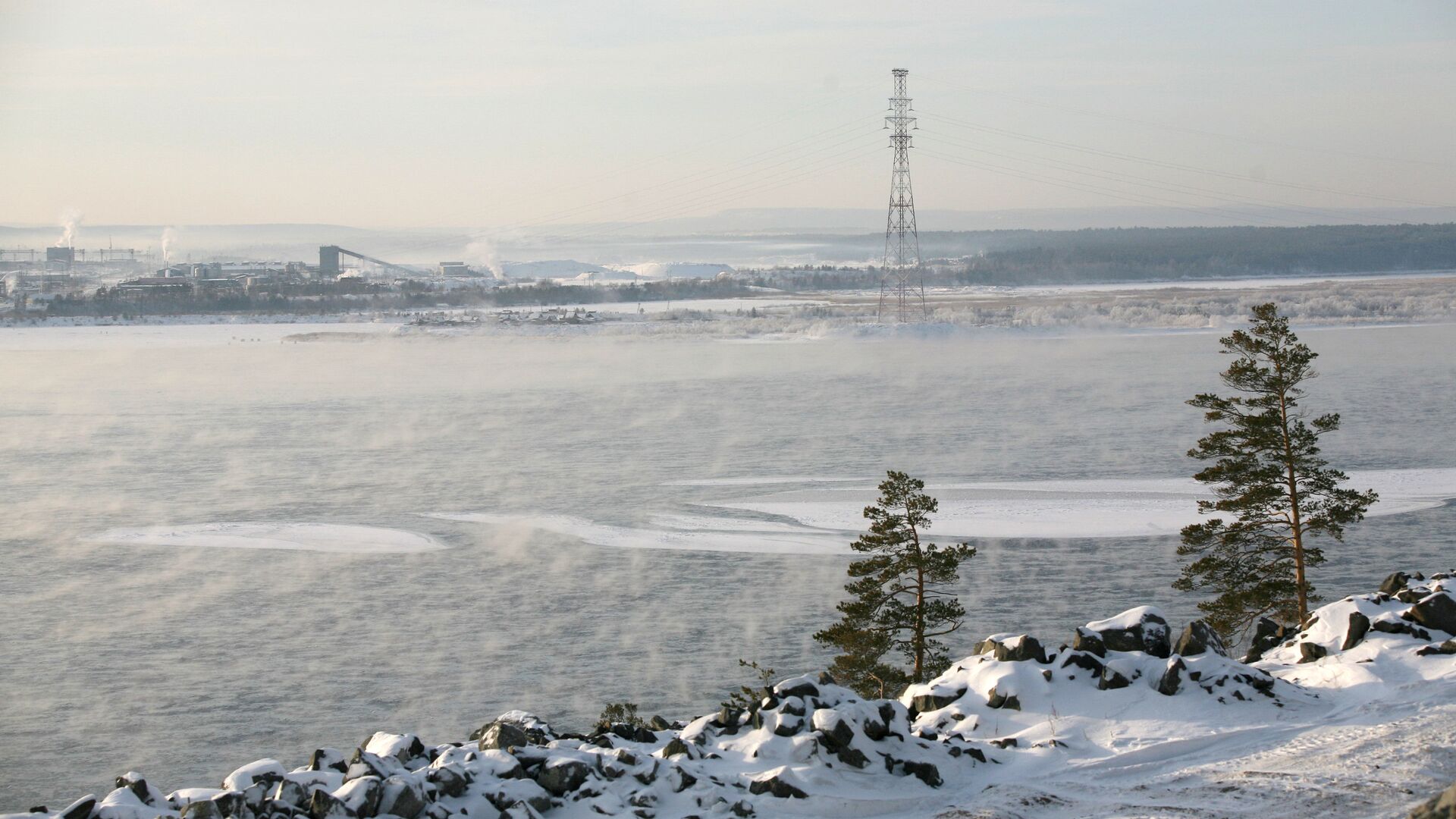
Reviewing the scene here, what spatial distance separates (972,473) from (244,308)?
288 feet

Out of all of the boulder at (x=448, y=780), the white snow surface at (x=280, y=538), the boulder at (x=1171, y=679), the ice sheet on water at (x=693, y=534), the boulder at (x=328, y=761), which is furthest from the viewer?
the white snow surface at (x=280, y=538)

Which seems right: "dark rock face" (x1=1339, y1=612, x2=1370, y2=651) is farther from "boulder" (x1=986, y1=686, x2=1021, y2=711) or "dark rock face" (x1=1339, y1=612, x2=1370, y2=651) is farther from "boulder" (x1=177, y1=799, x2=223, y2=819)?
"boulder" (x1=177, y1=799, x2=223, y2=819)

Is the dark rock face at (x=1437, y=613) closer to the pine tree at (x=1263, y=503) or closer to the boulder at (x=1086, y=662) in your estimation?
the boulder at (x=1086, y=662)

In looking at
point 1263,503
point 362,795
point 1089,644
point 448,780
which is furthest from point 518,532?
point 362,795

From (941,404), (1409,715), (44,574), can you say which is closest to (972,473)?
(941,404)

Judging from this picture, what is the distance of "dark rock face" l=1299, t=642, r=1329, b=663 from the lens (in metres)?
11.1

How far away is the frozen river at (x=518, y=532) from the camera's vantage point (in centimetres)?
1612

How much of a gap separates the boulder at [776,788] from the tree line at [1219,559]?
19.9ft

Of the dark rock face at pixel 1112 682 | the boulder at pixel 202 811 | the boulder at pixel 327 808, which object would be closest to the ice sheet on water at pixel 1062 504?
the dark rock face at pixel 1112 682

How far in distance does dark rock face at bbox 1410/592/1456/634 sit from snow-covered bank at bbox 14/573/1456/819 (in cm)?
1

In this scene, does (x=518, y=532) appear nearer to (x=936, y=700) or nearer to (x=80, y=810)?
(x=936, y=700)

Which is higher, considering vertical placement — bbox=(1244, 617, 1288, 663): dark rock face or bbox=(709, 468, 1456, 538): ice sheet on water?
bbox=(1244, 617, 1288, 663): dark rock face

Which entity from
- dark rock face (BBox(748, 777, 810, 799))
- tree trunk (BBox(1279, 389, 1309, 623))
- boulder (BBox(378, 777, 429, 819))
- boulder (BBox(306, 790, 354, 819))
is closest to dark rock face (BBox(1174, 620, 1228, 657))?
dark rock face (BBox(748, 777, 810, 799))

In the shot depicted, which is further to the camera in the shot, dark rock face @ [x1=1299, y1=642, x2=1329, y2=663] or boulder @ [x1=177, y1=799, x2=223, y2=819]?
dark rock face @ [x1=1299, y1=642, x2=1329, y2=663]
